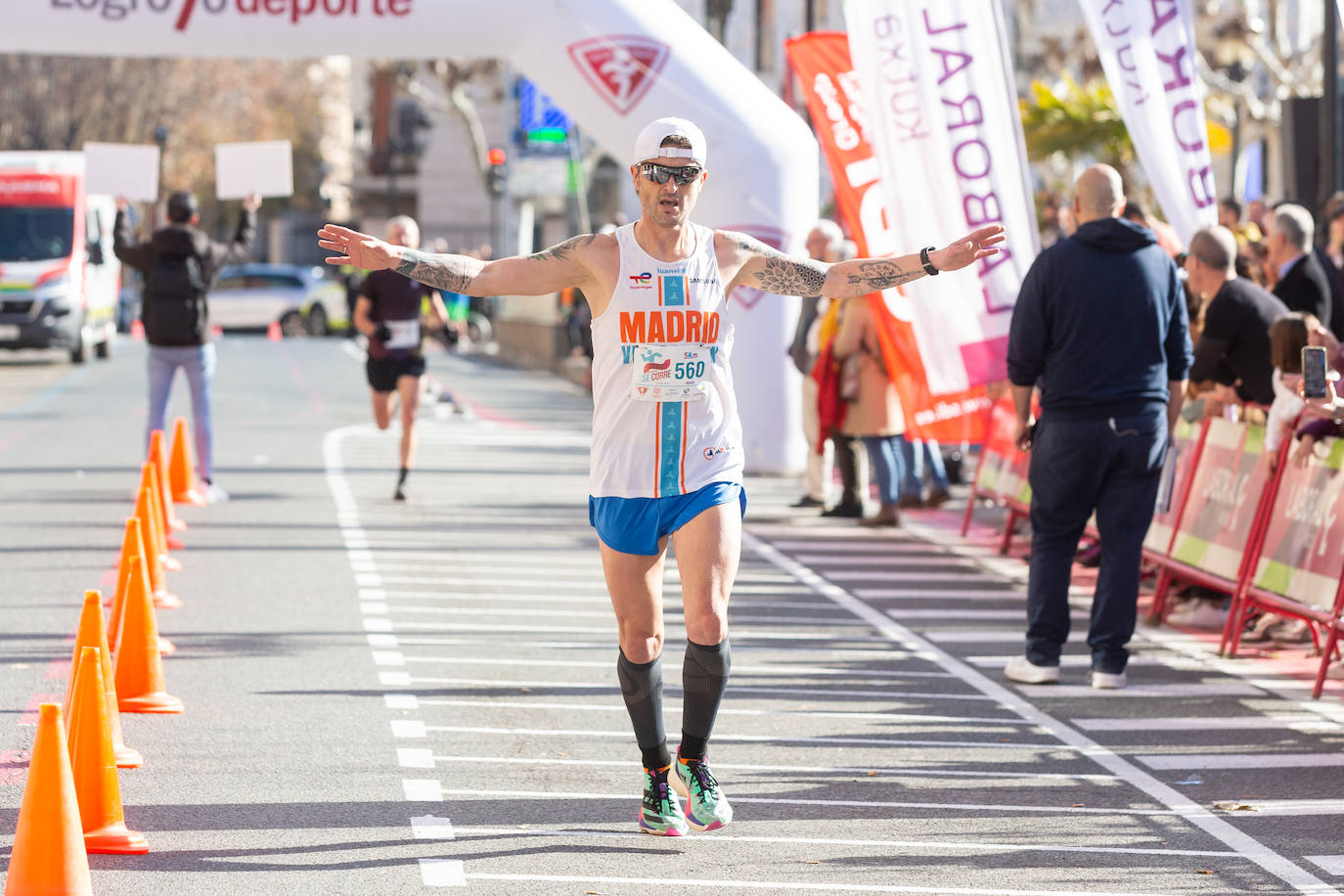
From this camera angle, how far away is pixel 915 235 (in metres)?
12.4

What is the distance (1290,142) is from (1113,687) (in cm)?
990

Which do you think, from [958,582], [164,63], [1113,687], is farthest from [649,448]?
[164,63]

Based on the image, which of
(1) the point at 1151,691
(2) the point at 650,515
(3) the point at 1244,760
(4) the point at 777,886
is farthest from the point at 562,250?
(1) the point at 1151,691

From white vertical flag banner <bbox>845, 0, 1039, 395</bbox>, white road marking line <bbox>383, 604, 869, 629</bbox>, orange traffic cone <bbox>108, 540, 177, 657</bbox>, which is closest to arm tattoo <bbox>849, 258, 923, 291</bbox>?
orange traffic cone <bbox>108, 540, 177, 657</bbox>

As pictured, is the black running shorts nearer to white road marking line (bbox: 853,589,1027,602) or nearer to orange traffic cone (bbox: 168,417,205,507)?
orange traffic cone (bbox: 168,417,205,507)

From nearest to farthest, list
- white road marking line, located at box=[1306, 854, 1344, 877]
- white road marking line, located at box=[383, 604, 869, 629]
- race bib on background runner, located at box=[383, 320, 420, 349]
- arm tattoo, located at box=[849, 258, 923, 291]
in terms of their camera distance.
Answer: white road marking line, located at box=[1306, 854, 1344, 877] → arm tattoo, located at box=[849, 258, 923, 291] → white road marking line, located at box=[383, 604, 869, 629] → race bib on background runner, located at box=[383, 320, 420, 349]

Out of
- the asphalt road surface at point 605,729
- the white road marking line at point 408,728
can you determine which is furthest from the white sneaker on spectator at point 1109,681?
the white road marking line at point 408,728

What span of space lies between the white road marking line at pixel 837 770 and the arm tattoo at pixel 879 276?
1657mm

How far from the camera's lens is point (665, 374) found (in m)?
5.93

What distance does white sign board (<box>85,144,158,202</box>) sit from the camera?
1556cm

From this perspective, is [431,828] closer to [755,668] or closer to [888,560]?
[755,668]

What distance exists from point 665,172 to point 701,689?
145 centimetres

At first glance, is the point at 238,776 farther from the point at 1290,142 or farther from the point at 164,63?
the point at 164,63

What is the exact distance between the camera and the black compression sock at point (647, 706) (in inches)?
238
